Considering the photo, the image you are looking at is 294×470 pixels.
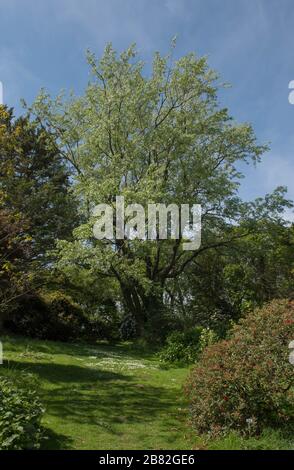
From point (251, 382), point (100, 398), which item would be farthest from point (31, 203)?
point (251, 382)

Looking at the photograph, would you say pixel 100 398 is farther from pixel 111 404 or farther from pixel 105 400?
pixel 111 404

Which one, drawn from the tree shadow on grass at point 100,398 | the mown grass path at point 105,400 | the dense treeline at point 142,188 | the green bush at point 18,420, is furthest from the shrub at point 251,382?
the dense treeline at point 142,188

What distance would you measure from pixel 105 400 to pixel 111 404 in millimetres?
385

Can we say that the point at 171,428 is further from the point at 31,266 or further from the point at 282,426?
the point at 31,266

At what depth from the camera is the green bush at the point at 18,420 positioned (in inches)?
271

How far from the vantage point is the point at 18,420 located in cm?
739

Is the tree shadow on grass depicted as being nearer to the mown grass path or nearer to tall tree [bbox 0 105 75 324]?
the mown grass path

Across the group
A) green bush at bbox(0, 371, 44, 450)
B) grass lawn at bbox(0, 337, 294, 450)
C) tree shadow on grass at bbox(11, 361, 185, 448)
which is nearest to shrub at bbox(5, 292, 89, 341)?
grass lawn at bbox(0, 337, 294, 450)

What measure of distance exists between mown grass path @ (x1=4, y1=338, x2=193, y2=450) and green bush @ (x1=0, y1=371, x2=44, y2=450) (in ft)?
1.62

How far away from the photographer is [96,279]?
1061 inches

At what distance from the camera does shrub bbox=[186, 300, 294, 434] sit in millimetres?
8078

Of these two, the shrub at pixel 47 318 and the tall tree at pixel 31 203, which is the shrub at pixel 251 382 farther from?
the shrub at pixel 47 318
